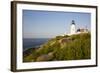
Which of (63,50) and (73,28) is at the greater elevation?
(73,28)

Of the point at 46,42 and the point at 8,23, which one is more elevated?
the point at 8,23

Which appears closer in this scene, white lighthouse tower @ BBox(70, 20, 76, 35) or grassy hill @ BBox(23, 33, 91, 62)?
grassy hill @ BBox(23, 33, 91, 62)

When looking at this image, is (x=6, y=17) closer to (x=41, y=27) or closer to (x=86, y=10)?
(x=41, y=27)

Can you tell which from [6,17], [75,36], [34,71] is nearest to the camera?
[6,17]

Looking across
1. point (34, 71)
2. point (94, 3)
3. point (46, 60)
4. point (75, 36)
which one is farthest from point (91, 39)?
point (34, 71)

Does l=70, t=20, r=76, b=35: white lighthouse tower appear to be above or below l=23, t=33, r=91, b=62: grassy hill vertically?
above

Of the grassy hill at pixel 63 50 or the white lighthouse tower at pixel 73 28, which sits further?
the white lighthouse tower at pixel 73 28

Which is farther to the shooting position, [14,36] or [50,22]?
[50,22]

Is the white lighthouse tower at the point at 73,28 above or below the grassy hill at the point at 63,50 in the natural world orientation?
above
